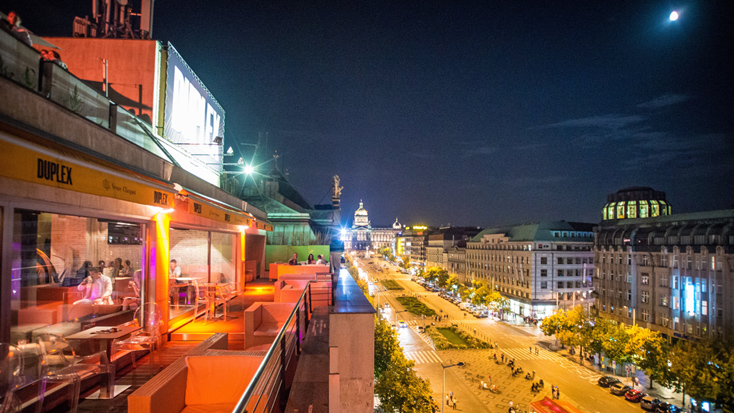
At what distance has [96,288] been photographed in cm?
696

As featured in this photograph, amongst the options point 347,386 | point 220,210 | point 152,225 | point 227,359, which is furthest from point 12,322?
point 220,210

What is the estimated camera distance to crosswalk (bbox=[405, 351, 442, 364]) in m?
40.2

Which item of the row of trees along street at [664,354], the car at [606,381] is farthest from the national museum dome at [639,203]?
the car at [606,381]

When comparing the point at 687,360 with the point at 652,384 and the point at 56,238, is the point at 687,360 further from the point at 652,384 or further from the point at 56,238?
the point at 56,238

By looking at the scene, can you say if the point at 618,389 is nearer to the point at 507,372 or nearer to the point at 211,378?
the point at 507,372

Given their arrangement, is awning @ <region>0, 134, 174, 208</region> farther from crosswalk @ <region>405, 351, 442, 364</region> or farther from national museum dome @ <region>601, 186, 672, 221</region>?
national museum dome @ <region>601, 186, 672, 221</region>

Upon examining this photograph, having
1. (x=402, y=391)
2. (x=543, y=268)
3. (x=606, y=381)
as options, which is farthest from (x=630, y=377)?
(x=402, y=391)

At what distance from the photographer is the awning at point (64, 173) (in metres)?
3.40

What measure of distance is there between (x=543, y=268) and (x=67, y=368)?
221ft

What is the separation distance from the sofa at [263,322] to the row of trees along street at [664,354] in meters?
32.0

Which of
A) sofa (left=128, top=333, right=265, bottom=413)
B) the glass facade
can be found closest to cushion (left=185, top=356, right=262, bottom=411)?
sofa (left=128, top=333, right=265, bottom=413)

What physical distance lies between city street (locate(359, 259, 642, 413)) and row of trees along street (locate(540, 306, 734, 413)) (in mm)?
3272

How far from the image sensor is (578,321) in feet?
133

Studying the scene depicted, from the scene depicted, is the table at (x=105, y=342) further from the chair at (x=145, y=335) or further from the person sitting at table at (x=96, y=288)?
the person sitting at table at (x=96, y=288)
